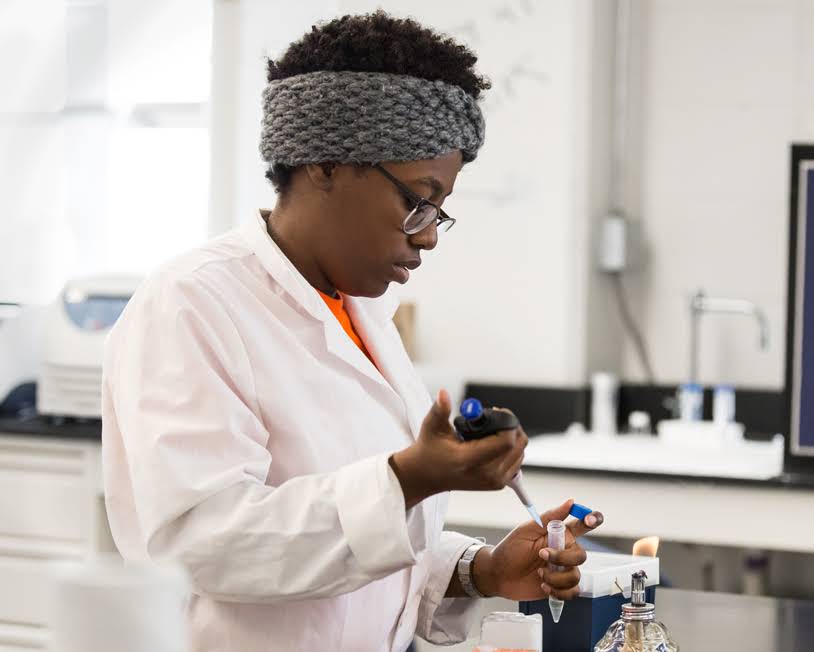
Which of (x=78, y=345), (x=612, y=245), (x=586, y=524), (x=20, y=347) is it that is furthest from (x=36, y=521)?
(x=586, y=524)

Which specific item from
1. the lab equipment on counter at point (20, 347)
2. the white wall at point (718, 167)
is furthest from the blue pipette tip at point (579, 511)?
the lab equipment on counter at point (20, 347)

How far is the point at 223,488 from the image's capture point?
1.21m

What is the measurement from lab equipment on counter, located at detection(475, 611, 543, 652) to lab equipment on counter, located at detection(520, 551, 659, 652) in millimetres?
149

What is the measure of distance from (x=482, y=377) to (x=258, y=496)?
250 centimetres

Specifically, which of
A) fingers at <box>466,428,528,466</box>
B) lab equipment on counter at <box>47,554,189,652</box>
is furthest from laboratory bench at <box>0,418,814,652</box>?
lab equipment on counter at <box>47,554,189,652</box>

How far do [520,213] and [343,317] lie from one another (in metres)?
2.09

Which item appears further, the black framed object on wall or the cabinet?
the cabinet

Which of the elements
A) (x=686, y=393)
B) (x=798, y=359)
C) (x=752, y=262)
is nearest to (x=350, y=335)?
(x=798, y=359)

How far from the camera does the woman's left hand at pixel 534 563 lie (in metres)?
1.36

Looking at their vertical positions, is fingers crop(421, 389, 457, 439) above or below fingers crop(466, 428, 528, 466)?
above

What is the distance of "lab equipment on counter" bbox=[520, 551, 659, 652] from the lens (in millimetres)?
1371

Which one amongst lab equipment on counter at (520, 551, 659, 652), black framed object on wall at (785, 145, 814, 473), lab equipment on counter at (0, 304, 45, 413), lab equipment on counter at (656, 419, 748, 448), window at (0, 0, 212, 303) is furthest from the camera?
window at (0, 0, 212, 303)

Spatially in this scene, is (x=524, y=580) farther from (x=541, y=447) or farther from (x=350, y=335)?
(x=541, y=447)

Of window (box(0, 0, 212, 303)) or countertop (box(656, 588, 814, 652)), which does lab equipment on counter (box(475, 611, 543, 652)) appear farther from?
window (box(0, 0, 212, 303))
